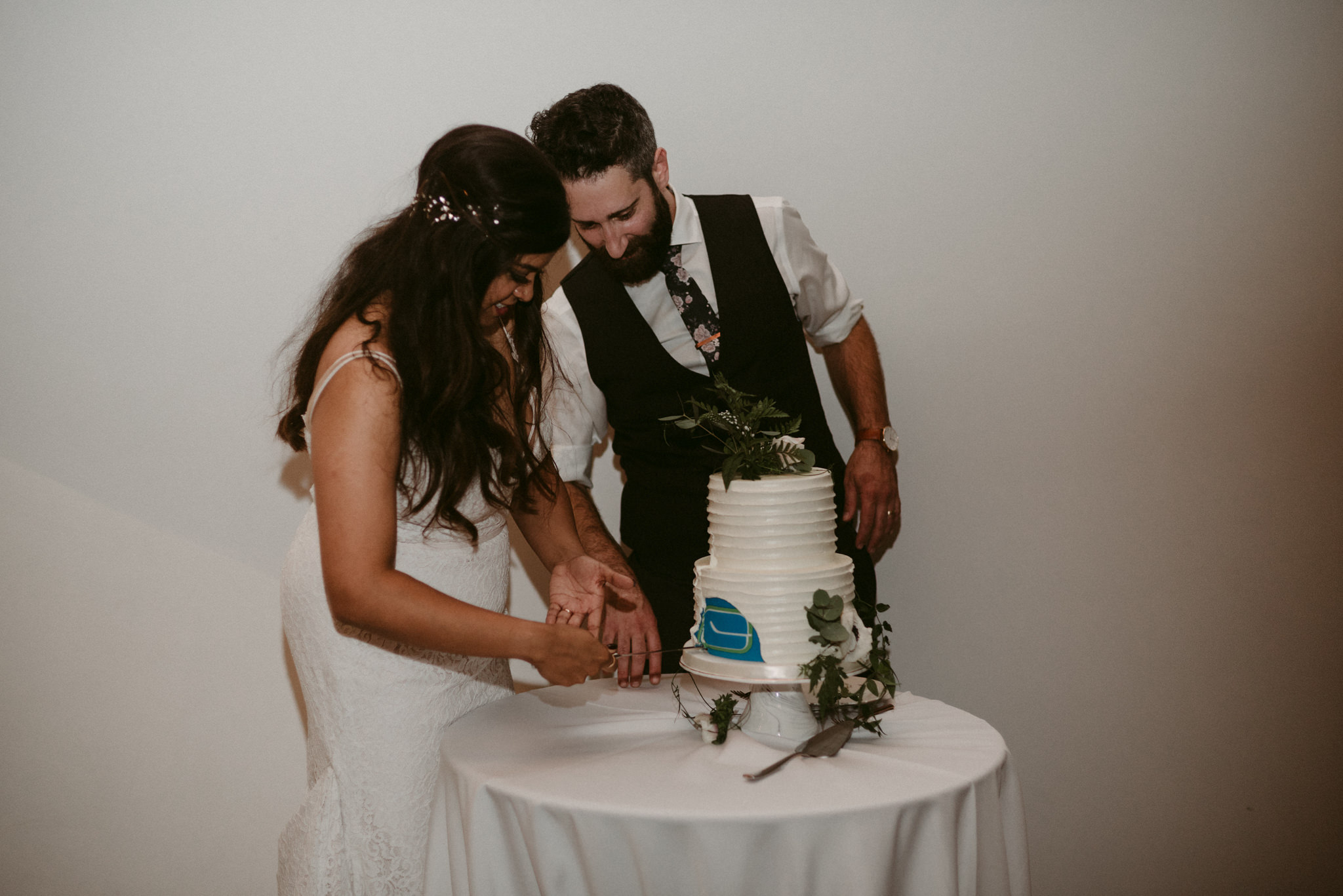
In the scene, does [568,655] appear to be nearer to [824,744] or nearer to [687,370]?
[824,744]

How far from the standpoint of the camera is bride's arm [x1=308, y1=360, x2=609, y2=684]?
1.33m

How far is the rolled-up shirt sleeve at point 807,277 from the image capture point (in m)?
2.21

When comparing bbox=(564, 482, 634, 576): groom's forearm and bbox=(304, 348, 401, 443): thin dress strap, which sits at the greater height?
bbox=(304, 348, 401, 443): thin dress strap

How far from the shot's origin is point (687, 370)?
2.09 m

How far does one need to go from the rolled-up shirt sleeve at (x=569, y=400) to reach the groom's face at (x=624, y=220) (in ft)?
0.62

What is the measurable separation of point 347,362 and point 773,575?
713 millimetres

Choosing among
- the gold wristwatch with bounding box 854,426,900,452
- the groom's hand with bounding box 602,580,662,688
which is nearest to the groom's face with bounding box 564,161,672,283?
the gold wristwatch with bounding box 854,426,900,452

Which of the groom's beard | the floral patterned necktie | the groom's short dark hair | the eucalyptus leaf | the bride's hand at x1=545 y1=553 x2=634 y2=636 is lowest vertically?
the bride's hand at x1=545 y1=553 x2=634 y2=636

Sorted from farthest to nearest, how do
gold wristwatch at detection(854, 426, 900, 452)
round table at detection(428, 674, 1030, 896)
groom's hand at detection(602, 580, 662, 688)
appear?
gold wristwatch at detection(854, 426, 900, 452), groom's hand at detection(602, 580, 662, 688), round table at detection(428, 674, 1030, 896)

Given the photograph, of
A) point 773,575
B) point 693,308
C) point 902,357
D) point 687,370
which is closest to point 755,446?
point 773,575

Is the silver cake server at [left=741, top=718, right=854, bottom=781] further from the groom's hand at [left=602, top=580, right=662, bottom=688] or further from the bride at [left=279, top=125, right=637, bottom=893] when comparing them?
the groom's hand at [left=602, top=580, right=662, bottom=688]

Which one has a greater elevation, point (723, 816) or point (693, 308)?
point (693, 308)

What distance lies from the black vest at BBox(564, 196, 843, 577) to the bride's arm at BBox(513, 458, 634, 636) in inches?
12.6

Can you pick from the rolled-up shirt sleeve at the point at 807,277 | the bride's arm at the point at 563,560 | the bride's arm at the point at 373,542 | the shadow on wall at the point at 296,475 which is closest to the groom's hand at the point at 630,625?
the bride's arm at the point at 563,560
